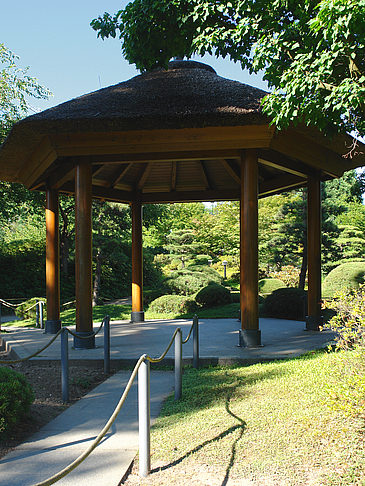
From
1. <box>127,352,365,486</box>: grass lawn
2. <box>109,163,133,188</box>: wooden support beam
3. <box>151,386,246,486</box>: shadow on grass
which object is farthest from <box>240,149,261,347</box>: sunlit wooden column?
<box>109,163,133,188</box>: wooden support beam

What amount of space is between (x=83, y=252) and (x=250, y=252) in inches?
132

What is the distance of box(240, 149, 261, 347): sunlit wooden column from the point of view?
7871mm

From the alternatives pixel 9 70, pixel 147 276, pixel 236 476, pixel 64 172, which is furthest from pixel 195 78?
pixel 147 276

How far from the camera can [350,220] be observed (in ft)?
108

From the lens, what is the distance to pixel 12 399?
4.55 m

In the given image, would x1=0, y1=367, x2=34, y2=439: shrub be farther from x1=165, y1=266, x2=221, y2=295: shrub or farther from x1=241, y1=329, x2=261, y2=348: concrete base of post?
x1=165, y1=266, x2=221, y2=295: shrub

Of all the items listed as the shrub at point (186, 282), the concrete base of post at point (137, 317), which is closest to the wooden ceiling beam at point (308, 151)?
the concrete base of post at point (137, 317)

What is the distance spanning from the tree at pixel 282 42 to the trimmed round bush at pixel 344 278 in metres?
9.58

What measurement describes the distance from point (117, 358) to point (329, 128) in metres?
5.37

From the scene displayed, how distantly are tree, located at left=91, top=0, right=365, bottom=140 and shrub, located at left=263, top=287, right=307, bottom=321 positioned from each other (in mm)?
7717

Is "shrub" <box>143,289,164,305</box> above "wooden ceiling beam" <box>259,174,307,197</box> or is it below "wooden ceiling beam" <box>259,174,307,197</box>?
below

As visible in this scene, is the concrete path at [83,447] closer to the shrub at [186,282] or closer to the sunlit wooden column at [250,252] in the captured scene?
the sunlit wooden column at [250,252]

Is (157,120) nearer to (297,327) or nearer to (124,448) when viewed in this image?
(124,448)

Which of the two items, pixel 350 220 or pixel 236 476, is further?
pixel 350 220
